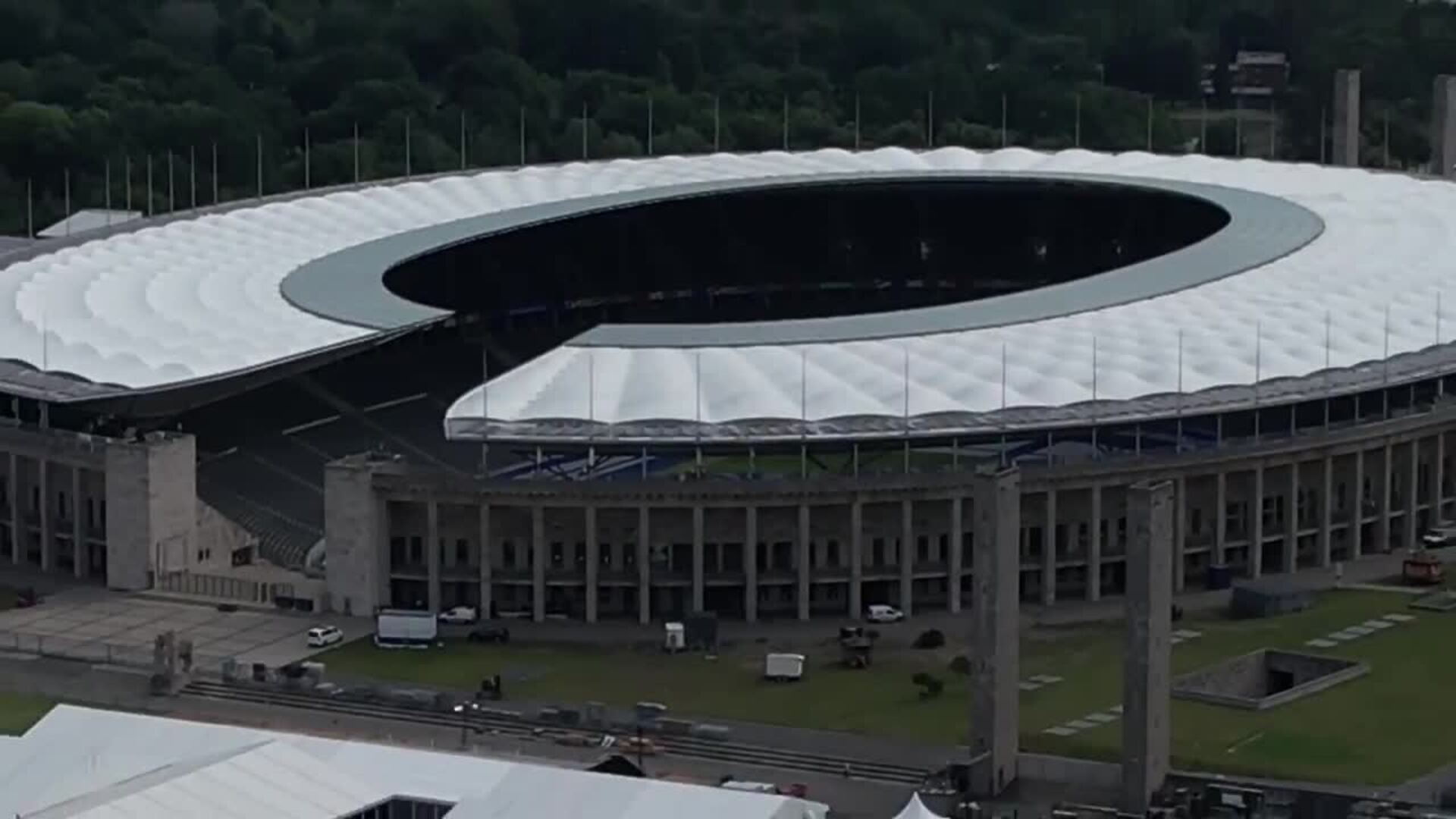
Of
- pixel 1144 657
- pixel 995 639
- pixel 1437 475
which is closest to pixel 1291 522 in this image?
pixel 1437 475

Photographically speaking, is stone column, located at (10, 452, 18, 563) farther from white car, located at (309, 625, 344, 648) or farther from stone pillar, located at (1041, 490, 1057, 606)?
stone pillar, located at (1041, 490, 1057, 606)

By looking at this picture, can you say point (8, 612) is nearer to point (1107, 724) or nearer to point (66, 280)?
point (66, 280)

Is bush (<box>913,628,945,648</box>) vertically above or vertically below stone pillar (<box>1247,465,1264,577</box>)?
below

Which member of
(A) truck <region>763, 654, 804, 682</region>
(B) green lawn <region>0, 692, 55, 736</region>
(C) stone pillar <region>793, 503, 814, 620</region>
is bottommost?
(B) green lawn <region>0, 692, 55, 736</region>

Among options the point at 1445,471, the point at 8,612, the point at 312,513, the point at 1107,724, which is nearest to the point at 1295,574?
the point at 1445,471

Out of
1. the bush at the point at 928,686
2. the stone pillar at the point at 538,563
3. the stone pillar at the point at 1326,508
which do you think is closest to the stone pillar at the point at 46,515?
the stone pillar at the point at 538,563

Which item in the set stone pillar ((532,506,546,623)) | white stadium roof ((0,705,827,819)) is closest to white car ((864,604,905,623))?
stone pillar ((532,506,546,623))

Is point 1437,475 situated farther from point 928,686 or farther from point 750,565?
point 928,686
